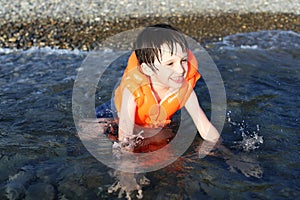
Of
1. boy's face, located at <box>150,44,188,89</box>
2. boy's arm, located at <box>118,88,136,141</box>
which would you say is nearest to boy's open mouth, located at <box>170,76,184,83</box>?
boy's face, located at <box>150,44,188,89</box>

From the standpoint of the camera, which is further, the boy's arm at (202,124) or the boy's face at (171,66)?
the boy's arm at (202,124)

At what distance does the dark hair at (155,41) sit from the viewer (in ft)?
14.4

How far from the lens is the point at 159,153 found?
5.02 m

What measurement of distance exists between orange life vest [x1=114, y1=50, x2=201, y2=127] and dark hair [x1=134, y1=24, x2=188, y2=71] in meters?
0.29

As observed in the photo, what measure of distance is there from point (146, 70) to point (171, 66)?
1.25 feet

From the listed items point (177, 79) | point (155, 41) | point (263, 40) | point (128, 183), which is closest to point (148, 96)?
point (177, 79)

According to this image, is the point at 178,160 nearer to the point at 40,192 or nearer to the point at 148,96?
the point at 148,96

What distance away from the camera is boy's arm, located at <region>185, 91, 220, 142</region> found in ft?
17.0

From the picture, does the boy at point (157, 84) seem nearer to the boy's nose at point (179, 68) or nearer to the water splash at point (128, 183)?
the boy's nose at point (179, 68)

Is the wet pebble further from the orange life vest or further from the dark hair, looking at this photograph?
the dark hair

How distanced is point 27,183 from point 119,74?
150 inches

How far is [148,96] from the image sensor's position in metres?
4.92

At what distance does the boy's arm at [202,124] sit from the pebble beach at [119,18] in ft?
16.5

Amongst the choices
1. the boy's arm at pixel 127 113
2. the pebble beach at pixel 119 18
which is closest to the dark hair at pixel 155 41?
the boy's arm at pixel 127 113
